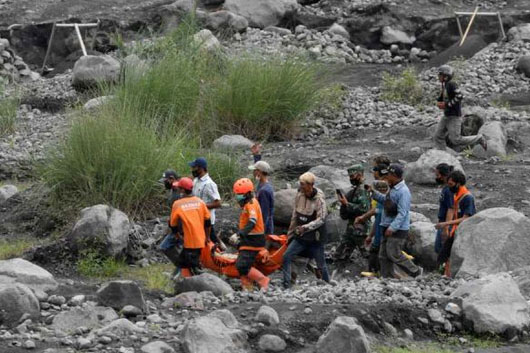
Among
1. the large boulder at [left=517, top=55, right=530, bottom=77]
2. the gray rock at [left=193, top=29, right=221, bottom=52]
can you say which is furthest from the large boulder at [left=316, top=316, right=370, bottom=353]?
the large boulder at [left=517, top=55, right=530, bottom=77]

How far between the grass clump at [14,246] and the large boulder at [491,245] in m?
4.69

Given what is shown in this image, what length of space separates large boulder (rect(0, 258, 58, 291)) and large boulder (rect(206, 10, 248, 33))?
16924 millimetres

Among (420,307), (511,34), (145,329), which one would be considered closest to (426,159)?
(420,307)

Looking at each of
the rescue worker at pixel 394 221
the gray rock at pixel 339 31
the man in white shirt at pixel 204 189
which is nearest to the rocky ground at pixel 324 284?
the rescue worker at pixel 394 221

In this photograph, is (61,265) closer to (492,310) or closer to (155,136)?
(155,136)

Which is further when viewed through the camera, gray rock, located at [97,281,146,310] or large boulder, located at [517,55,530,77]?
large boulder, located at [517,55,530,77]

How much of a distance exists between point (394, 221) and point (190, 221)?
1.88 meters

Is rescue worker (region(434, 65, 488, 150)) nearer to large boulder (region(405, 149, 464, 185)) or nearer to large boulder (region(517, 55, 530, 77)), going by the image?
large boulder (region(405, 149, 464, 185))

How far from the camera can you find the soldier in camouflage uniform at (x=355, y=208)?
12.4 metres

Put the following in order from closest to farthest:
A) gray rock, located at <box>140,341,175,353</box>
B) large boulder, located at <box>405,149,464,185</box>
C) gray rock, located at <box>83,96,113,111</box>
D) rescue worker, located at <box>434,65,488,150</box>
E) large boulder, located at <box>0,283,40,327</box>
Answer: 1. gray rock, located at <box>140,341,175,353</box>
2. large boulder, located at <box>0,283,40,327</box>
3. large boulder, located at <box>405,149,464,185</box>
4. gray rock, located at <box>83,96,113,111</box>
5. rescue worker, located at <box>434,65,488,150</box>

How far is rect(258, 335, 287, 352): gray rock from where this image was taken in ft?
29.6

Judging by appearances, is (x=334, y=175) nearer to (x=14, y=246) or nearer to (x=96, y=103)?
(x=96, y=103)

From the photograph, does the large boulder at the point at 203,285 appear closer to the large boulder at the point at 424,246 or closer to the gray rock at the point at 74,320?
the gray rock at the point at 74,320

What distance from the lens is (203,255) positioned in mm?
12086
